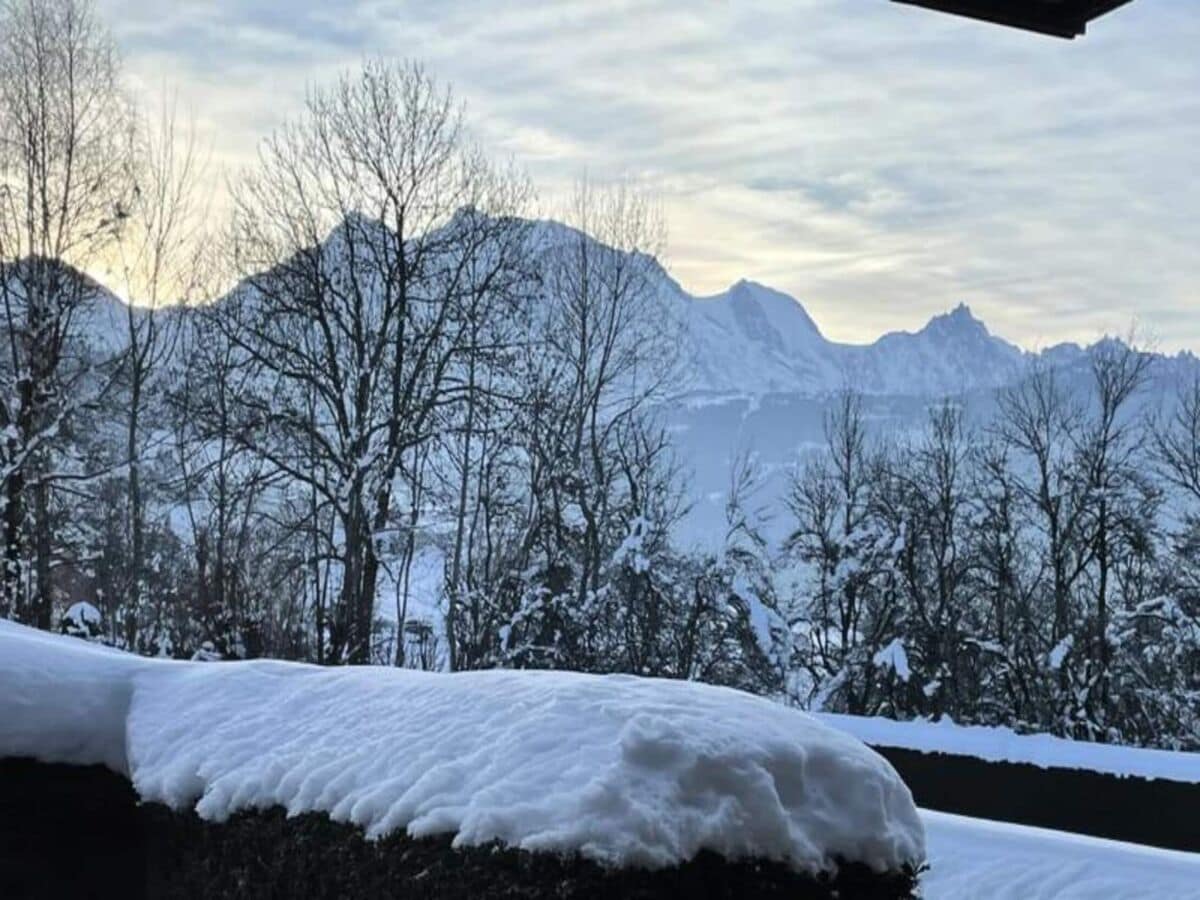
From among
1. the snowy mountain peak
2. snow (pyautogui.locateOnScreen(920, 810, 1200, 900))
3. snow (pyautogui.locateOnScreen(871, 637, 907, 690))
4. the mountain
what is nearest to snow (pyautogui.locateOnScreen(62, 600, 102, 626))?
snow (pyautogui.locateOnScreen(871, 637, 907, 690))

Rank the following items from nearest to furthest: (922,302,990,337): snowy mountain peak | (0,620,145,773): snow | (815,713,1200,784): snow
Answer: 1. (0,620,145,773): snow
2. (815,713,1200,784): snow
3. (922,302,990,337): snowy mountain peak

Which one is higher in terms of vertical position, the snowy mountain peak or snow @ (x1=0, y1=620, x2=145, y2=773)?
the snowy mountain peak

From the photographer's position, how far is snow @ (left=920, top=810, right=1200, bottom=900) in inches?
158

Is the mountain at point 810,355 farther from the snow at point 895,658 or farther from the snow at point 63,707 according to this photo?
the snow at point 63,707

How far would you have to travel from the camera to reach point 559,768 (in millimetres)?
2420

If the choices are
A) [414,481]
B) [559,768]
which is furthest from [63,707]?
[414,481]

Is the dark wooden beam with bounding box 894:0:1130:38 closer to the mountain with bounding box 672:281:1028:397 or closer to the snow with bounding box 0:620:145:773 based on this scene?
the snow with bounding box 0:620:145:773

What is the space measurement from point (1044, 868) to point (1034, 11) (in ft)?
8.39

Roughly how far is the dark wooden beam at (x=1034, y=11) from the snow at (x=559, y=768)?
147 cm

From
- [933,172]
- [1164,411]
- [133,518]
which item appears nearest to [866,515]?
[1164,411]

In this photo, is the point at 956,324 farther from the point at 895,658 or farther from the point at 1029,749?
the point at 1029,749

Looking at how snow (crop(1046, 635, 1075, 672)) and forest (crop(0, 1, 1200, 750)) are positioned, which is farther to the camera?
forest (crop(0, 1, 1200, 750))

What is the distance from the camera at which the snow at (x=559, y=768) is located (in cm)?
233

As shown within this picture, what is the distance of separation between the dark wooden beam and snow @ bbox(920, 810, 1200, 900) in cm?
237
